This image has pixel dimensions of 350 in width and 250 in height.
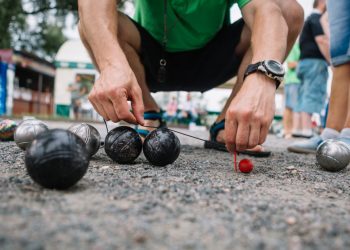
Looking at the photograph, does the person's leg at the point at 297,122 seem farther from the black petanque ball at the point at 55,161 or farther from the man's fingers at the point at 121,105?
the black petanque ball at the point at 55,161

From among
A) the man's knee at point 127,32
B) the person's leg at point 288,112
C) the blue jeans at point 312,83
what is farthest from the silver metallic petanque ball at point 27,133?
the person's leg at point 288,112

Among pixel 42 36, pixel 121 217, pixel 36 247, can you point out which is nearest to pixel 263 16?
pixel 121 217

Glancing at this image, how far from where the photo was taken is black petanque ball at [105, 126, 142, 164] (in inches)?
66.0

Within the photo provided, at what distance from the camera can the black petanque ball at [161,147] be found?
1.64 meters

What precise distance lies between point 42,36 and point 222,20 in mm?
19717

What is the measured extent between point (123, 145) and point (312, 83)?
4.04 metres

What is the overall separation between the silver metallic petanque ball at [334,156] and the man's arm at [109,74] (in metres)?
1.07

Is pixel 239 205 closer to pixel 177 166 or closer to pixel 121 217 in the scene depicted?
pixel 121 217

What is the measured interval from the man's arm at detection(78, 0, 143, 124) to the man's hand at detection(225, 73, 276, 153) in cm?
42

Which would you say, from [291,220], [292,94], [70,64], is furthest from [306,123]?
[70,64]

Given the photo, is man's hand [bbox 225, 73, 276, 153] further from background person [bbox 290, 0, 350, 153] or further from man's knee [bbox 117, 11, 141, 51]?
background person [bbox 290, 0, 350, 153]

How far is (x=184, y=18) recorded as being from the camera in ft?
8.32

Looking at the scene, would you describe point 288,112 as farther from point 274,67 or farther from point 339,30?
point 274,67

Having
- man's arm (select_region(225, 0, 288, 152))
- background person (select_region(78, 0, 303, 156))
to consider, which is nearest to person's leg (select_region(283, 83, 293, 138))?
background person (select_region(78, 0, 303, 156))
